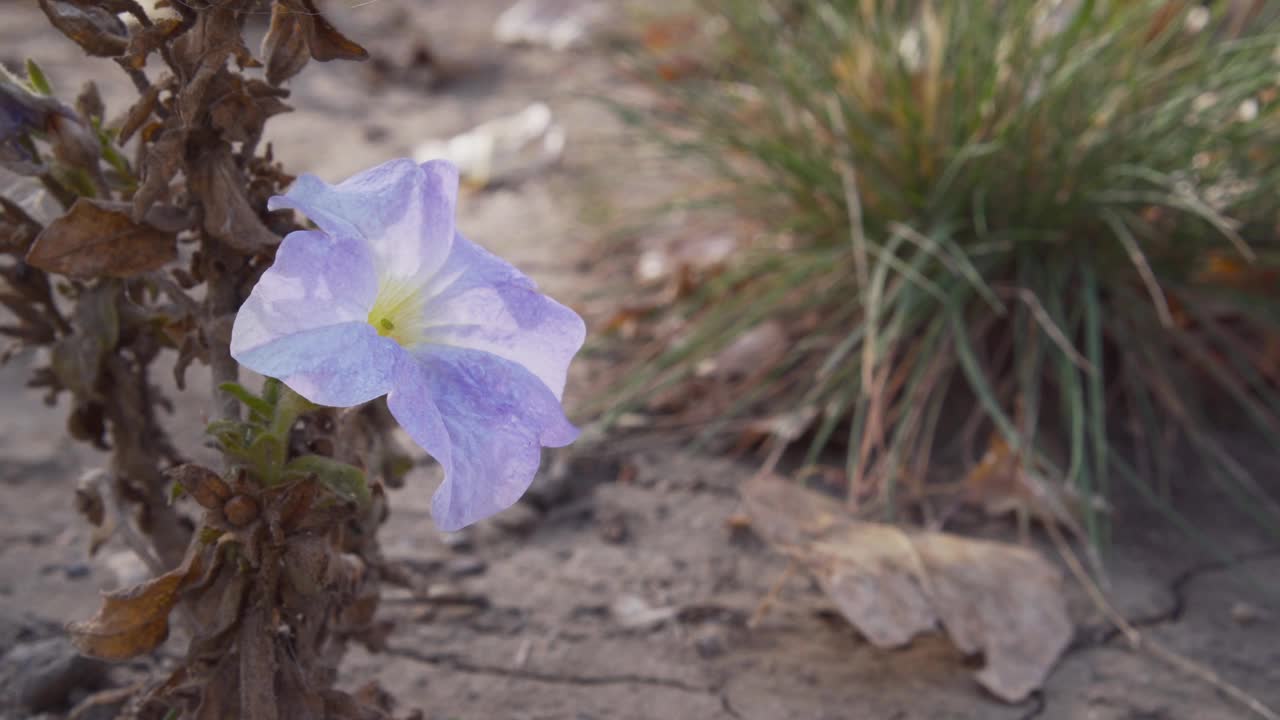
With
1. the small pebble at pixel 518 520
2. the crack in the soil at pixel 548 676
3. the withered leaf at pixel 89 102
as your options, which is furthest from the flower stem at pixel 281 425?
the small pebble at pixel 518 520

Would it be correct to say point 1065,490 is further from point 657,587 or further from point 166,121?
point 166,121

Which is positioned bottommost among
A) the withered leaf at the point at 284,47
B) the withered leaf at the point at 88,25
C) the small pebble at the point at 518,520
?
the small pebble at the point at 518,520

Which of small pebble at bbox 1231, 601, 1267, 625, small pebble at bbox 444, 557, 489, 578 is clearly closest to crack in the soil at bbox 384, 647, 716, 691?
small pebble at bbox 444, 557, 489, 578

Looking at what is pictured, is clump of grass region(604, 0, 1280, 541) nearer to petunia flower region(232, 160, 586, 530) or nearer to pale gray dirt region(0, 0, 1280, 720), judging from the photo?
pale gray dirt region(0, 0, 1280, 720)

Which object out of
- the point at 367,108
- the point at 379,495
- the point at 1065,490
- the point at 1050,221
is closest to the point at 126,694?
the point at 379,495

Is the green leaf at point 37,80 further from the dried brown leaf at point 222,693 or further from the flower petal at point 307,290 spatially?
the dried brown leaf at point 222,693

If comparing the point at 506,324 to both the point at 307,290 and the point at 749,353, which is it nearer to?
the point at 307,290
